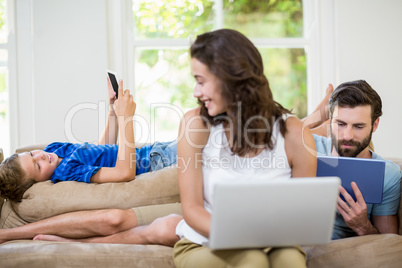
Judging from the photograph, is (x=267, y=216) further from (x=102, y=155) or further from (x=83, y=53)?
(x=83, y=53)

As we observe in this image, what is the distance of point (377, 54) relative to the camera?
11.1 feet

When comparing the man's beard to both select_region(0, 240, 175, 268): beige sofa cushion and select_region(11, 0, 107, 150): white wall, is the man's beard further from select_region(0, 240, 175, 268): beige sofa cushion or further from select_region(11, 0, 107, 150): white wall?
select_region(11, 0, 107, 150): white wall

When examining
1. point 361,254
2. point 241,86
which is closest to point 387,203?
point 361,254

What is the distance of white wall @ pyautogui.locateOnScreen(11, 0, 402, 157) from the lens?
328 centimetres

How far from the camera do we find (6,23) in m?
3.42

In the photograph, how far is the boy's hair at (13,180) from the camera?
2033 millimetres

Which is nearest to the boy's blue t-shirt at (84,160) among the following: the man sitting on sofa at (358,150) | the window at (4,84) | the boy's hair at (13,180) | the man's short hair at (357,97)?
the boy's hair at (13,180)

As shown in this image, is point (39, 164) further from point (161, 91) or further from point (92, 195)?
point (161, 91)

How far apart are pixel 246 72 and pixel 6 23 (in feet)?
8.51

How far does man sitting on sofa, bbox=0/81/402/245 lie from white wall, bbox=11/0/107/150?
1.37 metres

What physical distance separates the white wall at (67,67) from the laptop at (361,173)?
195 centimetres

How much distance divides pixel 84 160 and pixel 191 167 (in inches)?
36.3

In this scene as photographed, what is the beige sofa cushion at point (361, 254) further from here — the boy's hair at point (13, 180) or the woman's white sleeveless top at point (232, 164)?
the boy's hair at point (13, 180)

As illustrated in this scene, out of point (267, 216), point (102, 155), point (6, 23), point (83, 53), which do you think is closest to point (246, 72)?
point (267, 216)
